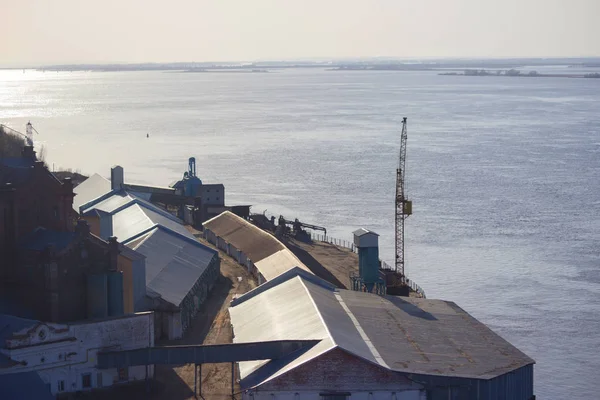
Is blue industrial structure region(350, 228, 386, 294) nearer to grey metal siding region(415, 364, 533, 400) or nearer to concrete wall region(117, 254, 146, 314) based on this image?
concrete wall region(117, 254, 146, 314)

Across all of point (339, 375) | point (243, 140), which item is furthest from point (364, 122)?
point (339, 375)

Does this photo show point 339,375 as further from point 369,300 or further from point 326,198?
point 326,198

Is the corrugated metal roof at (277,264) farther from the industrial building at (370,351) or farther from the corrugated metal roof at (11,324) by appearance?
the corrugated metal roof at (11,324)

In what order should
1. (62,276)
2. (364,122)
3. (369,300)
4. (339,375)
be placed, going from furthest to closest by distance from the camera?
(364,122) < (369,300) < (62,276) < (339,375)

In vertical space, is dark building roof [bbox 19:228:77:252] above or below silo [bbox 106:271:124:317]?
above

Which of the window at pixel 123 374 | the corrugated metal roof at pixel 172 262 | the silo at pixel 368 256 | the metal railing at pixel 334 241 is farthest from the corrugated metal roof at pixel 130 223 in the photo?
the window at pixel 123 374

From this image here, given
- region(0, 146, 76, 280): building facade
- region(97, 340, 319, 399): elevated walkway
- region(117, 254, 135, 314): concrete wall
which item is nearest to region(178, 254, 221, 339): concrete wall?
region(117, 254, 135, 314): concrete wall
